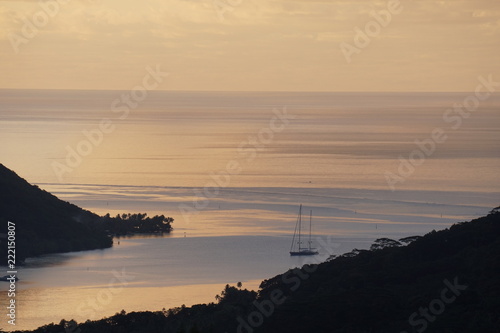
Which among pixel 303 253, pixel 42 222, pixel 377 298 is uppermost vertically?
pixel 42 222

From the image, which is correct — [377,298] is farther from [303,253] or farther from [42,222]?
[42,222]

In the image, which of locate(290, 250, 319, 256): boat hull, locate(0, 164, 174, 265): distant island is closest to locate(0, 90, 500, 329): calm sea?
locate(290, 250, 319, 256): boat hull

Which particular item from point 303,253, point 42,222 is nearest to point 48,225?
point 42,222

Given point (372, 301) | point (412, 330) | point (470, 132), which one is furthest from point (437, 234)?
point (470, 132)

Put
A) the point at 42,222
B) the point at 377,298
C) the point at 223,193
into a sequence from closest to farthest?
the point at 377,298
the point at 42,222
the point at 223,193

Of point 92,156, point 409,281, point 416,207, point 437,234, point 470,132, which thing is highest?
point 470,132

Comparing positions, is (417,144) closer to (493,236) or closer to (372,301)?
(493,236)
